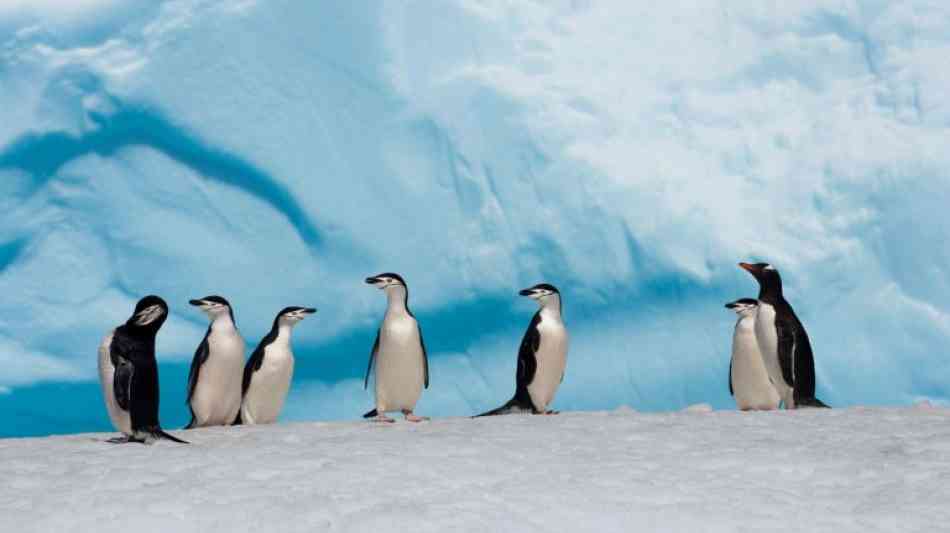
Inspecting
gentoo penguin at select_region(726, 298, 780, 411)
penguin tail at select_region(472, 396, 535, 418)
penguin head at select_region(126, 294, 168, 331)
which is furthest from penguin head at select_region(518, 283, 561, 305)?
penguin head at select_region(126, 294, 168, 331)

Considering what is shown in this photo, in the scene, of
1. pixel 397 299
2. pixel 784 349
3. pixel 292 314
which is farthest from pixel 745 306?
pixel 292 314

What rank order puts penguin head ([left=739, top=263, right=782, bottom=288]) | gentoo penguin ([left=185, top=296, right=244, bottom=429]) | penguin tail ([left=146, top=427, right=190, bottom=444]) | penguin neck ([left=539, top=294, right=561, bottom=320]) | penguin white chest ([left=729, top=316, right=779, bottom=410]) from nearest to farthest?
penguin tail ([left=146, top=427, right=190, bottom=444]) → gentoo penguin ([left=185, top=296, right=244, bottom=429]) → penguin neck ([left=539, top=294, right=561, bottom=320]) → penguin head ([left=739, top=263, right=782, bottom=288]) → penguin white chest ([left=729, top=316, right=779, bottom=410])

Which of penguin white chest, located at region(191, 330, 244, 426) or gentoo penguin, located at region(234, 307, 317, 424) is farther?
gentoo penguin, located at region(234, 307, 317, 424)

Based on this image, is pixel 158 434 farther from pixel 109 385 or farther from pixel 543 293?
pixel 543 293

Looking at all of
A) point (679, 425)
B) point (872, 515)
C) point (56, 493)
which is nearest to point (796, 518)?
point (872, 515)

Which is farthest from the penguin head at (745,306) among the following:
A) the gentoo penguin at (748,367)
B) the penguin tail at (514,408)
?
the penguin tail at (514,408)

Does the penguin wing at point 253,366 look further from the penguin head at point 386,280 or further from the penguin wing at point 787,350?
the penguin wing at point 787,350

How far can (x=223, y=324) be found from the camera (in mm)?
8641

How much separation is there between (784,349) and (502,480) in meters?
4.20

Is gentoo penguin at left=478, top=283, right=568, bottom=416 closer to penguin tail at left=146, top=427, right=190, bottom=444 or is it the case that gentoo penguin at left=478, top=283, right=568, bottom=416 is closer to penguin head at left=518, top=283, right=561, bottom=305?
penguin head at left=518, top=283, right=561, bottom=305

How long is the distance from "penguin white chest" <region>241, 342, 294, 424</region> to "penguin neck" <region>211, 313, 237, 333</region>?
41 centimetres


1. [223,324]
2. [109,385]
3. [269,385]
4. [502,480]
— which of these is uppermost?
[223,324]

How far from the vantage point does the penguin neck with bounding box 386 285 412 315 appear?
8.95 metres

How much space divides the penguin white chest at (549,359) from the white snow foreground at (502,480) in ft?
6.35
